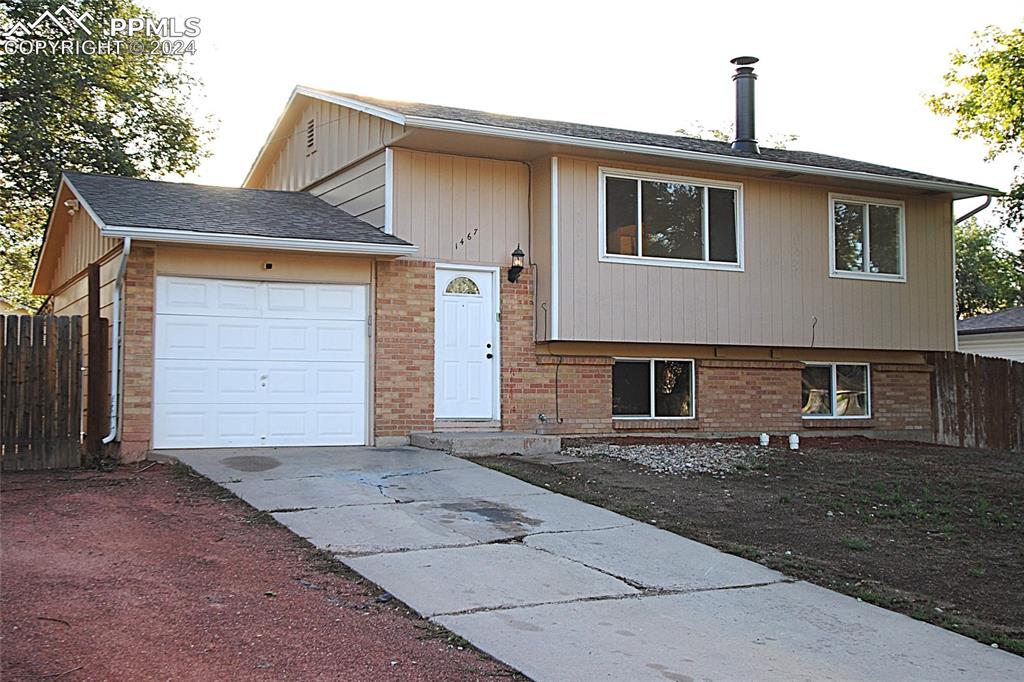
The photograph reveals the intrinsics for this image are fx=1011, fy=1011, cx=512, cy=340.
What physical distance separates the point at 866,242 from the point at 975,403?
3714 mm

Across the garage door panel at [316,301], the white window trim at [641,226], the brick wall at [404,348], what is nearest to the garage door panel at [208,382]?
the garage door panel at [316,301]

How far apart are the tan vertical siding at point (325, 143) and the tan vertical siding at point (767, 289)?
104 inches

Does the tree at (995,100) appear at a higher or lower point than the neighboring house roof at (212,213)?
higher

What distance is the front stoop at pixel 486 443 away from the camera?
1230 cm

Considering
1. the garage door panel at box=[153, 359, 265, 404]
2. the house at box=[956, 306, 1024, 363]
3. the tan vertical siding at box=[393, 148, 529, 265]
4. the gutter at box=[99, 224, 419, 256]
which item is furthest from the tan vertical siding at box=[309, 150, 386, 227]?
the house at box=[956, 306, 1024, 363]

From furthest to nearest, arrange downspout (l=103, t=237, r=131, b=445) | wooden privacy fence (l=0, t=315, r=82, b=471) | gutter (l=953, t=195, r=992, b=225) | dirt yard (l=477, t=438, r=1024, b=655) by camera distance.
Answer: gutter (l=953, t=195, r=992, b=225)
downspout (l=103, t=237, r=131, b=445)
wooden privacy fence (l=0, t=315, r=82, b=471)
dirt yard (l=477, t=438, r=1024, b=655)

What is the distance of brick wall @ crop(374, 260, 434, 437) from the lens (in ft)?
43.0

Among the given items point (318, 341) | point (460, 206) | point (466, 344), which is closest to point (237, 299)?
point (318, 341)

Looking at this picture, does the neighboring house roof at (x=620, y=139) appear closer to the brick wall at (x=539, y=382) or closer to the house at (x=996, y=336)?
the brick wall at (x=539, y=382)

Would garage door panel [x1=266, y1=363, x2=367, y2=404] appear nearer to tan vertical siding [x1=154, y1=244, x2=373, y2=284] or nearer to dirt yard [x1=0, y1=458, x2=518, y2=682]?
tan vertical siding [x1=154, y1=244, x2=373, y2=284]

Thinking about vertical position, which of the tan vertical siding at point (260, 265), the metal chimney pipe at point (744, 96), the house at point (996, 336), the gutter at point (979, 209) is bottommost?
the house at point (996, 336)

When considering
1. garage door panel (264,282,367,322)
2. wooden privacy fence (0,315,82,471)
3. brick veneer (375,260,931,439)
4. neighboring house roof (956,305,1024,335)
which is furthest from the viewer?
neighboring house roof (956,305,1024,335)

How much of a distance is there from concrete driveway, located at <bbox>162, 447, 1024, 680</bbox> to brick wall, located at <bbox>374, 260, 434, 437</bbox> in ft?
9.66

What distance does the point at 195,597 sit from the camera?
6051 mm
